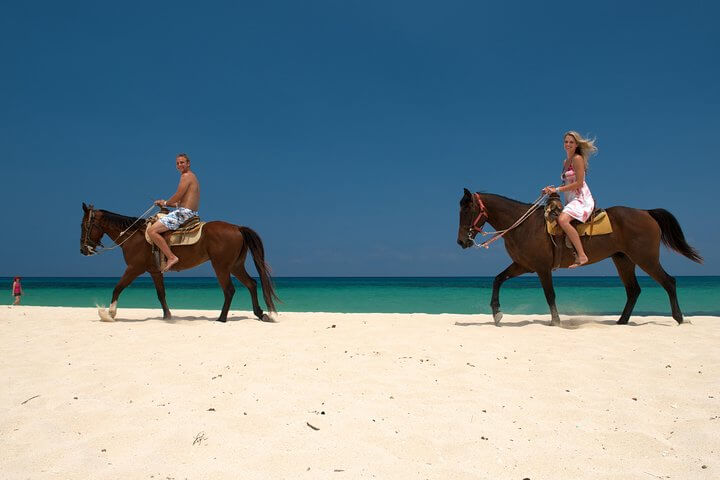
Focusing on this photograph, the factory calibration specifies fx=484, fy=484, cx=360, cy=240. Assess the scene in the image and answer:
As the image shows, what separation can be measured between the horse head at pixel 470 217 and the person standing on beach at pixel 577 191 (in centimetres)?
107

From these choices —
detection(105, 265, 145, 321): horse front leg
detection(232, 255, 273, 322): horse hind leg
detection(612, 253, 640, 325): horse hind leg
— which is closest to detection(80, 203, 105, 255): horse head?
detection(105, 265, 145, 321): horse front leg

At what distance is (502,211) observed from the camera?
316 inches

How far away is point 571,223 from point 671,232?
1908 mm

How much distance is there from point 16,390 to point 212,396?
69.6 inches

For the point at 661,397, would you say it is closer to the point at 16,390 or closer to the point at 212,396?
the point at 212,396

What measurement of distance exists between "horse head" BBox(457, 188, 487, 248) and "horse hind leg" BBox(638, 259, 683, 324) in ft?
8.78

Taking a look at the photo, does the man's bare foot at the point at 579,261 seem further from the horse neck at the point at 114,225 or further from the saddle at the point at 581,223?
the horse neck at the point at 114,225

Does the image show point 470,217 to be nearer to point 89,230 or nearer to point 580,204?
point 580,204

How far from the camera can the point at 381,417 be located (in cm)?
341

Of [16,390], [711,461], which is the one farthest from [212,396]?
[711,461]

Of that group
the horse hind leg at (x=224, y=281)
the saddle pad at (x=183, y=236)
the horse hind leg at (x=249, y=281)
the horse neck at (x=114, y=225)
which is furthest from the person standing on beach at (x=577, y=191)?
the horse neck at (x=114, y=225)

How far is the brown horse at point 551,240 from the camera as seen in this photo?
25.5 feet

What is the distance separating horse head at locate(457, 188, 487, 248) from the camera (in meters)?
7.92

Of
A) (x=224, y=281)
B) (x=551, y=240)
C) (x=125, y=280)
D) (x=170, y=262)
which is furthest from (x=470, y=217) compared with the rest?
(x=125, y=280)
